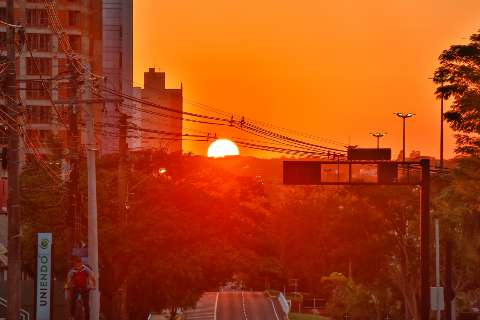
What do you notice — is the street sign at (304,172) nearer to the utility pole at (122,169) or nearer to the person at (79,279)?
the utility pole at (122,169)

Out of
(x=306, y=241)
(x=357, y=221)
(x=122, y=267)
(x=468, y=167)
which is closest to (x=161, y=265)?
(x=122, y=267)

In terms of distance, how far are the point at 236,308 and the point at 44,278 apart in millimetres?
102613

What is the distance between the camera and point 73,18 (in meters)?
174

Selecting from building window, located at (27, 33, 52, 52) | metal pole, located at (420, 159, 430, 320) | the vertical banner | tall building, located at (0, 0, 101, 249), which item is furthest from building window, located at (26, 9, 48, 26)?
the vertical banner

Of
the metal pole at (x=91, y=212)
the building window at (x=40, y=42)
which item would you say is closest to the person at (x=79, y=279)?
the metal pole at (x=91, y=212)

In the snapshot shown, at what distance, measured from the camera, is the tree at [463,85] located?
6100cm

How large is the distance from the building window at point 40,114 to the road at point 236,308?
97.4 feet

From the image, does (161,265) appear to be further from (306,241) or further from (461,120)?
(306,241)

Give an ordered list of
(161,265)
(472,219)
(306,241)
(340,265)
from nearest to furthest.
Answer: (161,265) < (472,219) < (340,265) < (306,241)

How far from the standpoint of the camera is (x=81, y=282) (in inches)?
1494

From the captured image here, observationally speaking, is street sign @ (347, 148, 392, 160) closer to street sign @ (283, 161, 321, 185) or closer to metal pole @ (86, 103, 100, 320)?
street sign @ (283, 161, 321, 185)

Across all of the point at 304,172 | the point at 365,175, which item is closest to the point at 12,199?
the point at 304,172

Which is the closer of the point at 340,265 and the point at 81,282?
the point at 81,282

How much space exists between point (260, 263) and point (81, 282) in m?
41.6
